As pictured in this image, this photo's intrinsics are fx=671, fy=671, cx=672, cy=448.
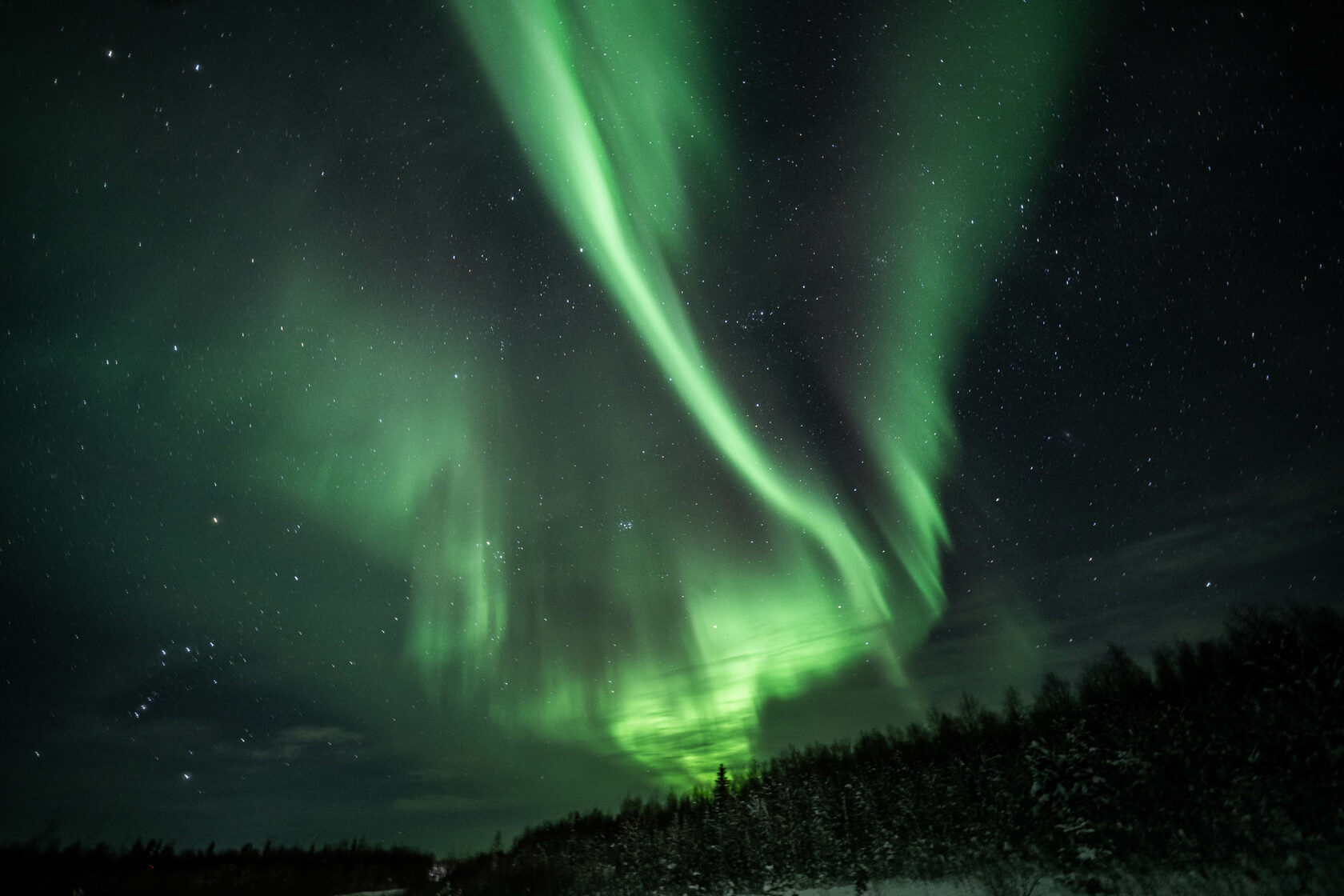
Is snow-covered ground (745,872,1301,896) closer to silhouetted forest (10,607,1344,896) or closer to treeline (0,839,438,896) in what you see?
silhouetted forest (10,607,1344,896)

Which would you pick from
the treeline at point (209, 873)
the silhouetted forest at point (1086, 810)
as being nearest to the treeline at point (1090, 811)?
the silhouetted forest at point (1086, 810)

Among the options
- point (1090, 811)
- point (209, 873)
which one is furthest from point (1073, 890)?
point (209, 873)

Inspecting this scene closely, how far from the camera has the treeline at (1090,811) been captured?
65.5 ft

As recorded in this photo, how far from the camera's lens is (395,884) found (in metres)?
123

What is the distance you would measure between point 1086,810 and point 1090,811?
180mm

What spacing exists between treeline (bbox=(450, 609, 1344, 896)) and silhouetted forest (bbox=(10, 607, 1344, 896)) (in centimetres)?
8

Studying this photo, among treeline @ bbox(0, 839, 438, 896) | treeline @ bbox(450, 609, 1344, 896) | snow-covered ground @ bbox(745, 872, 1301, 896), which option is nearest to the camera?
snow-covered ground @ bbox(745, 872, 1301, 896)

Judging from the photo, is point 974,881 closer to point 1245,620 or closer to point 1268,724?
point 1268,724

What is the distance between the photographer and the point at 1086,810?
24953 mm

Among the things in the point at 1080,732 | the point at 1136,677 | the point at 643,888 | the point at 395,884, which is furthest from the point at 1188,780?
the point at 395,884

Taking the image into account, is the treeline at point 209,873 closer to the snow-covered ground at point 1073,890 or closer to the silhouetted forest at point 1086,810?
Answer: the silhouetted forest at point 1086,810

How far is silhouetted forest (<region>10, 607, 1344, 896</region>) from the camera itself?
20.0 m

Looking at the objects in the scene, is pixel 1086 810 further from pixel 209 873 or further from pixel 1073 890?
pixel 209 873

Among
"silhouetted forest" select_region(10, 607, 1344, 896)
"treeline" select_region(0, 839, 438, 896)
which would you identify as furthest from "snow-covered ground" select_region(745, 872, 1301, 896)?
"treeline" select_region(0, 839, 438, 896)
